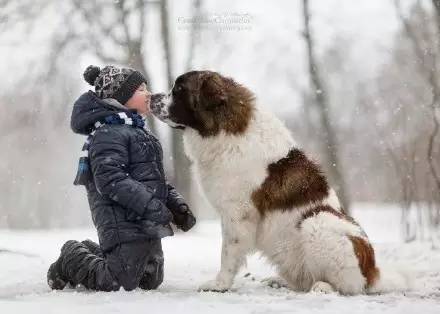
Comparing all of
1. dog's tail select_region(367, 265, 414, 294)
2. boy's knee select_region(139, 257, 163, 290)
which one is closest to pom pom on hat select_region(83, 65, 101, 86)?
boy's knee select_region(139, 257, 163, 290)

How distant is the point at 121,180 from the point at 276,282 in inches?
59.2

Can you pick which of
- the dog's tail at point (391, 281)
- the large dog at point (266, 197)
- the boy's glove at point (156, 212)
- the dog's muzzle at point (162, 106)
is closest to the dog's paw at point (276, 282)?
the large dog at point (266, 197)

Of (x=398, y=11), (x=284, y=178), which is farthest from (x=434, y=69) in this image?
(x=284, y=178)

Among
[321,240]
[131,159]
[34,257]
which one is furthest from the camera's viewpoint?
[34,257]

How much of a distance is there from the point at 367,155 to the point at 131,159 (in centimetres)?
1185

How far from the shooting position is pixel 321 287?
379 cm

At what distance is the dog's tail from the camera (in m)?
3.94

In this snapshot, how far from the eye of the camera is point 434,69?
962 centimetres

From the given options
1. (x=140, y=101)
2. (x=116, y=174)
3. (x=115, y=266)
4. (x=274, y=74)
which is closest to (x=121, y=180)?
(x=116, y=174)

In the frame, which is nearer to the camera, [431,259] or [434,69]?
[431,259]

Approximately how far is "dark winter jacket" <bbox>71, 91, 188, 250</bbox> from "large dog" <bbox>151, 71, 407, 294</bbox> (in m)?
0.33

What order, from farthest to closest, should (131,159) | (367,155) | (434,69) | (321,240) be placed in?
1. (367,155)
2. (434,69)
3. (131,159)
4. (321,240)

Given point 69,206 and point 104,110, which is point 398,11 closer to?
point 104,110

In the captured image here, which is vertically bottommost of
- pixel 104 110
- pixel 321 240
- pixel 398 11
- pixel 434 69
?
pixel 321 240
